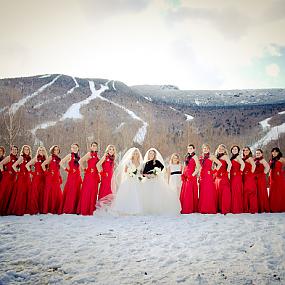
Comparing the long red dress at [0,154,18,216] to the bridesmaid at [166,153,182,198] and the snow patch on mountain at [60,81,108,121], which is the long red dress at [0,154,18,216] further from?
the snow patch on mountain at [60,81,108,121]

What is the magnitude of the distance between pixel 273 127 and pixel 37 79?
183 ft

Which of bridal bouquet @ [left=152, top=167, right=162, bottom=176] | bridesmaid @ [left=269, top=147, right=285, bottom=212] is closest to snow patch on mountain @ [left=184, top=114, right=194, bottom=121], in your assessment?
bridesmaid @ [left=269, top=147, right=285, bottom=212]

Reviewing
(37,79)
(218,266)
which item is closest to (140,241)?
(218,266)

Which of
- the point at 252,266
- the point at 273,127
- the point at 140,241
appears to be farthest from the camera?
the point at 273,127

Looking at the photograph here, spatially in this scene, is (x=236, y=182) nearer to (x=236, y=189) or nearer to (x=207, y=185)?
(x=236, y=189)

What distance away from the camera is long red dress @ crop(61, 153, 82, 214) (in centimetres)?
810

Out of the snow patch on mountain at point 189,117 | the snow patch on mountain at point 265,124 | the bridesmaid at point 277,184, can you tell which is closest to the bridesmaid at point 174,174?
the bridesmaid at point 277,184

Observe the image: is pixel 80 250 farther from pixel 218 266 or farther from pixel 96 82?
pixel 96 82

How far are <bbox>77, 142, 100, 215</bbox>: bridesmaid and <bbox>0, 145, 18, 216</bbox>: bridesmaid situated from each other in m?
1.80

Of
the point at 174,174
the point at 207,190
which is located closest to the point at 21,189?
the point at 174,174

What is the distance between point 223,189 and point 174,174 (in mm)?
1678

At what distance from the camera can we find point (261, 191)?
27.3ft

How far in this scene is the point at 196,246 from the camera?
497 cm

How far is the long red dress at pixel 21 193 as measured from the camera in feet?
26.0
